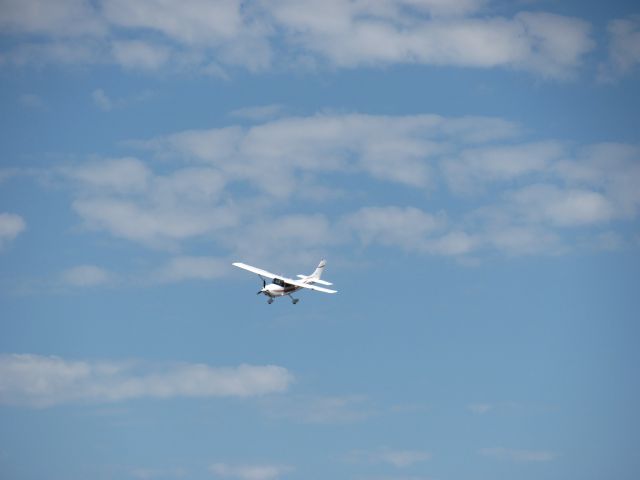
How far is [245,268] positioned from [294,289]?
14690 millimetres

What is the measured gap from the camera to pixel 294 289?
17225 centimetres

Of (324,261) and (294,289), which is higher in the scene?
(324,261)

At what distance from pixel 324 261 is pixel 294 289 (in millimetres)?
21250

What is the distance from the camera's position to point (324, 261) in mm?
192250

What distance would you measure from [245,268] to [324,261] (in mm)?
A: 17941

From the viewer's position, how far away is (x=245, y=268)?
182750 millimetres

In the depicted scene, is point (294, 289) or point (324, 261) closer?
point (294, 289)
